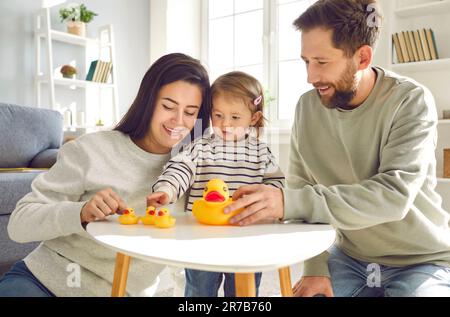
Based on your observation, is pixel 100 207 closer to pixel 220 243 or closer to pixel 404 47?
pixel 220 243

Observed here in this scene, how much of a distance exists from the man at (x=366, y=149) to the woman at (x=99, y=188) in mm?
311

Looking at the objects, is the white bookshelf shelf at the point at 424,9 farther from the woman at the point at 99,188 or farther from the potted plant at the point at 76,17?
the potted plant at the point at 76,17

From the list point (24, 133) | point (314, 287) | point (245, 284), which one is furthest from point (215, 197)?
point (24, 133)

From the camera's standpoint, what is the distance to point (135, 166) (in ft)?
3.46

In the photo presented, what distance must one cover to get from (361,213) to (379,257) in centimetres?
32

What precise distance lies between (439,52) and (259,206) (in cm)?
234

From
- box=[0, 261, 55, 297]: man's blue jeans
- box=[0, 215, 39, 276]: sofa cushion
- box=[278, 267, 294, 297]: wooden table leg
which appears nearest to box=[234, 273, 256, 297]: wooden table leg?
box=[278, 267, 294, 297]: wooden table leg

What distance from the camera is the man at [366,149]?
0.94 metres

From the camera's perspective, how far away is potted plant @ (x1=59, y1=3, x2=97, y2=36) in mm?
3633

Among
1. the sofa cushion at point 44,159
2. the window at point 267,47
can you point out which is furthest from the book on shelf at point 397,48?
the sofa cushion at point 44,159

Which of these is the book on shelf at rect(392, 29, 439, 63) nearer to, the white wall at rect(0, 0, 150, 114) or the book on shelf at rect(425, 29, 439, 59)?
the book on shelf at rect(425, 29, 439, 59)

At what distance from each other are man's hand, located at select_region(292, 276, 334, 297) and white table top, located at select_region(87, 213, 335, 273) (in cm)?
25

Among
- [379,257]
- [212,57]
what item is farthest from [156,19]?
[379,257]
